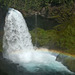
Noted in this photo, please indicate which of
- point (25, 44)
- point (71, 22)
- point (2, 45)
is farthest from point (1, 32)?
point (71, 22)

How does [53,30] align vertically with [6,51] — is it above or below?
above

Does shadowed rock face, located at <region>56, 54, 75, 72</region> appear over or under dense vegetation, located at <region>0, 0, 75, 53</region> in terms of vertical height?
under

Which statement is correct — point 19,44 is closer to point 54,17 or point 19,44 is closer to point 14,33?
Result: point 14,33

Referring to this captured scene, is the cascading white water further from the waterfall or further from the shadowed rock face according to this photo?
the shadowed rock face

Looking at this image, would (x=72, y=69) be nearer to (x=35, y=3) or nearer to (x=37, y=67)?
(x=37, y=67)

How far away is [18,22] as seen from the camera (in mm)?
16297

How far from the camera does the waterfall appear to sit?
1589cm

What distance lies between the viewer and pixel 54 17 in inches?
692

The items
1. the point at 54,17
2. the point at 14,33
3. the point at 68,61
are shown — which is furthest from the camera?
the point at 54,17

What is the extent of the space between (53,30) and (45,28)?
0.96 m

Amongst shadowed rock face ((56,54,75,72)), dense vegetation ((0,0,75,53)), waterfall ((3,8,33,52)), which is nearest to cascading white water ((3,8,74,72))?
waterfall ((3,8,33,52))

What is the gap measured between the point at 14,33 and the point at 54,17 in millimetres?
4183

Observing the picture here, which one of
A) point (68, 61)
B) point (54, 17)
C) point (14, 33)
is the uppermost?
point (54, 17)

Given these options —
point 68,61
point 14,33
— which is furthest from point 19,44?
point 68,61
